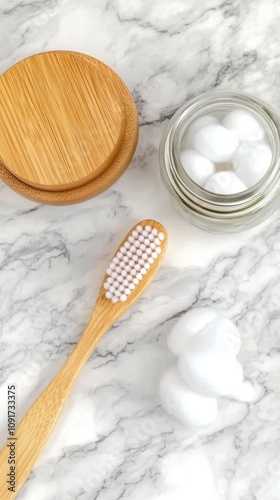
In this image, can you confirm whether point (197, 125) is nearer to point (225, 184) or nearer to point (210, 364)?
point (225, 184)

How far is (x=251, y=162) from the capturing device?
66 centimetres

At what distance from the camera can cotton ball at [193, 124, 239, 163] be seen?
67 cm

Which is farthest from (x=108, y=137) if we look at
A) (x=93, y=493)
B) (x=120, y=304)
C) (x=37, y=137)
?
(x=93, y=493)

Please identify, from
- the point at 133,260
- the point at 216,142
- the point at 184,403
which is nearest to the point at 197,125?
the point at 216,142

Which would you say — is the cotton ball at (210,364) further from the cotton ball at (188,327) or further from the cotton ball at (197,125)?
the cotton ball at (197,125)

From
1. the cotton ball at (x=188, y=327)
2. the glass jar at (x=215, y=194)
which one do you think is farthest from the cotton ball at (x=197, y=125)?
the cotton ball at (x=188, y=327)

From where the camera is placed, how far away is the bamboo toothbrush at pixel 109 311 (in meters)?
0.74

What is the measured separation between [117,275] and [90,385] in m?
0.13

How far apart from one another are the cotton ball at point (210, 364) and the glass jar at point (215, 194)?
11 centimetres

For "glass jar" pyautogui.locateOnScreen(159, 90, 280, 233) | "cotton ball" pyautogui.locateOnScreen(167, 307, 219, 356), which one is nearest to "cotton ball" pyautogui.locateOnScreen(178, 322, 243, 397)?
"cotton ball" pyautogui.locateOnScreen(167, 307, 219, 356)

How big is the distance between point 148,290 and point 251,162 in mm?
196

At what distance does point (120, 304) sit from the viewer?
747 mm

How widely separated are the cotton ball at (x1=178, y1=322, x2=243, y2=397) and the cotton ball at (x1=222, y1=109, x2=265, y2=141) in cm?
19

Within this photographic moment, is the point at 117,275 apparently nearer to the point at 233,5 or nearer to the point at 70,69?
the point at 70,69
